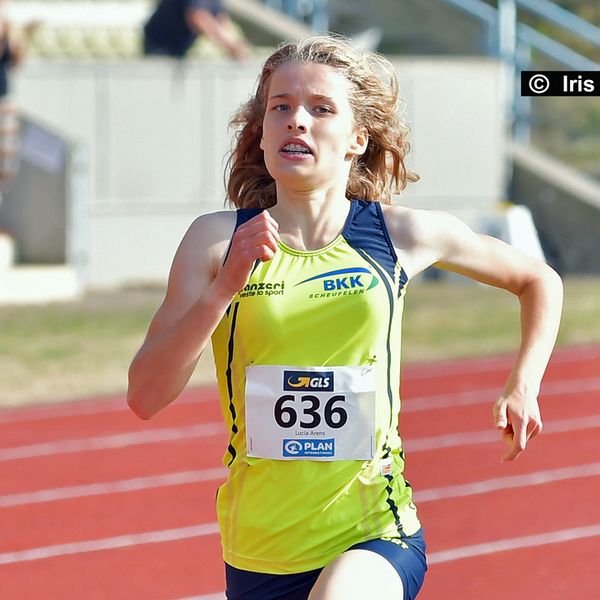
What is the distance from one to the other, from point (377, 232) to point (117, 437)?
5.59 meters

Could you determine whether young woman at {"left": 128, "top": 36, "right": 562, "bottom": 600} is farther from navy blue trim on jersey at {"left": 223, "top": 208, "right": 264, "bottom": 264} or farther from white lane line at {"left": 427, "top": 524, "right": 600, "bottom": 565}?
white lane line at {"left": 427, "top": 524, "right": 600, "bottom": 565}

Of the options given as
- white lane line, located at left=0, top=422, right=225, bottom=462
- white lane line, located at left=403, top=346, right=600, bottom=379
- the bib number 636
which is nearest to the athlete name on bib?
the bib number 636

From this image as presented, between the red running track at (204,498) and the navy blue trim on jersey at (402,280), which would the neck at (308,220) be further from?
the red running track at (204,498)

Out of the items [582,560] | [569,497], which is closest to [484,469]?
[569,497]

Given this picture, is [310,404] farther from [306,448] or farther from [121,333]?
[121,333]

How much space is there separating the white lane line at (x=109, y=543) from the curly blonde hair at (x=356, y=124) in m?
3.03

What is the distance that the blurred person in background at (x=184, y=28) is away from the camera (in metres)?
15.2

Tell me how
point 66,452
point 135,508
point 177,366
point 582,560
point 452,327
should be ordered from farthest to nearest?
point 452,327
point 66,452
point 135,508
point 582,560
point 177,366

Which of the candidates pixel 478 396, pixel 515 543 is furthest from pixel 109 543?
pixel 478 396

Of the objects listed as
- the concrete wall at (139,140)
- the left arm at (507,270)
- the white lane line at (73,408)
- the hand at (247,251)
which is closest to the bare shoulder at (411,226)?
the left arm at (507,270)

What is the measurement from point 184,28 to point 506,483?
9.20 meters

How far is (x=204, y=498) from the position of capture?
22.6ft

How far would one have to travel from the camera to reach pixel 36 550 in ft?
19.7

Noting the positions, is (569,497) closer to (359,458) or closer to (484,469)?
(484,469)
